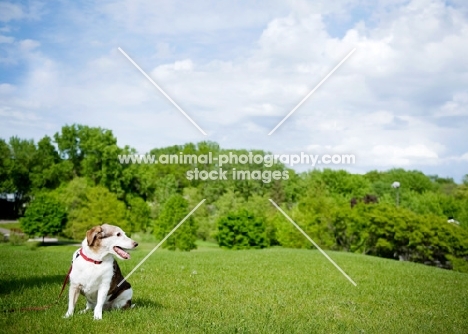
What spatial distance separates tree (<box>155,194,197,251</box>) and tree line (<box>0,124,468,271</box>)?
8 cm

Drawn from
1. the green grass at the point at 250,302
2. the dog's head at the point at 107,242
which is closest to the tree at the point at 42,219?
the green grass at the point at 250,302

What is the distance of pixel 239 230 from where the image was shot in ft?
115

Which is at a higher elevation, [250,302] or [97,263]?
[97,263]

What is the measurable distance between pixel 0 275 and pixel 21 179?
56.0 m

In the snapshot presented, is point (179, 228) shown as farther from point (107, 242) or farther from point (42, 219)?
point (107, 242)

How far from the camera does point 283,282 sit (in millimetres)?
12703

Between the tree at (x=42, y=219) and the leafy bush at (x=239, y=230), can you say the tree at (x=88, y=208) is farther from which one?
the leafy bush at (x=239, y=230)

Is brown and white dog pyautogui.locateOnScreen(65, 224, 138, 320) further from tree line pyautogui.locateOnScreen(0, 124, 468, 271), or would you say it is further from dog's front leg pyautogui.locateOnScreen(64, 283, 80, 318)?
tree line pyautogui.locateOnScreen(0, 124, 468, 271)

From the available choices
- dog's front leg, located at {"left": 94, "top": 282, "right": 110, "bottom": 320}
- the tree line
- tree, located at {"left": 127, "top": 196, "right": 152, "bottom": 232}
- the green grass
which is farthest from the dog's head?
tree, located at {"left": 127, "top": 196, "right": 152, "bottom": 232}

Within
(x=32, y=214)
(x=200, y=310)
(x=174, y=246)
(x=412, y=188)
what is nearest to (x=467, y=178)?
(x=412, y=188)

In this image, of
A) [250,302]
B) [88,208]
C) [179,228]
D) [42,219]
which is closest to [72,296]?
[250,302]

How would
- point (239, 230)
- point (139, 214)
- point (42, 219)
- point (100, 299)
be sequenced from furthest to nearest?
point (139, 214), point (42, 219), point (239, 230), point (100, 299)

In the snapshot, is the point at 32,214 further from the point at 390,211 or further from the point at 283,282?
the point at 283,282

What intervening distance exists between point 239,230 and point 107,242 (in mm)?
28760
